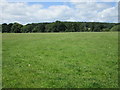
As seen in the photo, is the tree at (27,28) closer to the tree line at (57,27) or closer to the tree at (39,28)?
the tree line at (57,27)

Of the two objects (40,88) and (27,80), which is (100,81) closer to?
(40,88)

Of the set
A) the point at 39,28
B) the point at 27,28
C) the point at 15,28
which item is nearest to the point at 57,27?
the point at 39,28

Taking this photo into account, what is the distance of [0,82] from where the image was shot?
7.95 metres

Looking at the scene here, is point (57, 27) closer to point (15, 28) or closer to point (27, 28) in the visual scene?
point (27, 28)

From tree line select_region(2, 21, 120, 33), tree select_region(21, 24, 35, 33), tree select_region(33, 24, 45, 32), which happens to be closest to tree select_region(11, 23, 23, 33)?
tree line select_region(2, 21, 120, 33)

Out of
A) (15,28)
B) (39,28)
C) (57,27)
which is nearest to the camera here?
(15,28)

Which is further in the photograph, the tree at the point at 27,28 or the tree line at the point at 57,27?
the tree at the point at 27,28

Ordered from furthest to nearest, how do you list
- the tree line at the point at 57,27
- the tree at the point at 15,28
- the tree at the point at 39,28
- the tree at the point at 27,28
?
1. the tree at the point at 39,28
2. the tree at the point at 27,28
3. the tree line at the point at 57,27
4. the tree at the point at 15,28

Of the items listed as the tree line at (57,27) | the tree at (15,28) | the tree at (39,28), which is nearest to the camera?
the tree at (15,28)

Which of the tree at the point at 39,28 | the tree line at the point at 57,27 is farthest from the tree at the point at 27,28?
the tree at the point at 39,28

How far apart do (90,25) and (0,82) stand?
142128 millimetres

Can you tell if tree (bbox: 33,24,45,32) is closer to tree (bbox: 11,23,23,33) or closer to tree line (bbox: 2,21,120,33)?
tree line (bbox: 2,21,120,33)

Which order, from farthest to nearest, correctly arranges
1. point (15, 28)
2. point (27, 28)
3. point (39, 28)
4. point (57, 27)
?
point (57, 27) < point (39, 28) < point (27, 28) < point (15, 28)

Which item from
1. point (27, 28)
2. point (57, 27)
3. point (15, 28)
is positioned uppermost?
point (57, 27)
